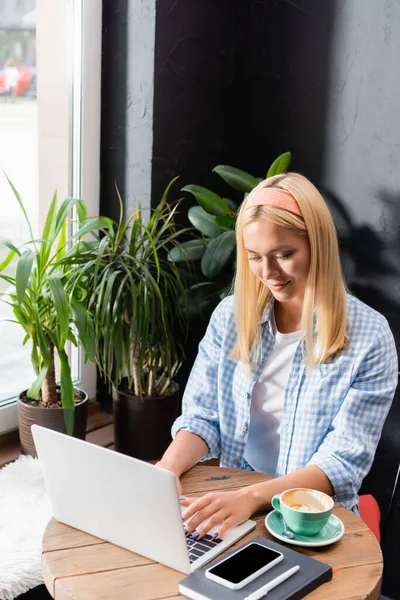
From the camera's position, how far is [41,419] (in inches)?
92.3

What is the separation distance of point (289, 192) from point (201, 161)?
1.14 metres

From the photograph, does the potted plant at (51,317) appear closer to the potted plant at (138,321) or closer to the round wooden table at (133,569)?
the potted plant at (138,321)

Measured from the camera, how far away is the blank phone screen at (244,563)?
115 cm

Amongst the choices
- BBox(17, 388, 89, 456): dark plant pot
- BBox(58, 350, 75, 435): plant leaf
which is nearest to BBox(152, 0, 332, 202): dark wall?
BBox(58, 350, 75, 435): plant leaf

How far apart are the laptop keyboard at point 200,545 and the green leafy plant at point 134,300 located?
101 centimetres

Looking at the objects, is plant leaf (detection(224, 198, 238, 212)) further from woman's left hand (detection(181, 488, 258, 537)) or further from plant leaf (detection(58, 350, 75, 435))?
woman's left hand (detection(181, 488, 258, 537))

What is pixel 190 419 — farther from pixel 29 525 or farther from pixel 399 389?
pixel 399 389

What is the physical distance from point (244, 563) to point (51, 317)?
1.30 meters

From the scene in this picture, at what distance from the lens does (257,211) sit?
5.29ft

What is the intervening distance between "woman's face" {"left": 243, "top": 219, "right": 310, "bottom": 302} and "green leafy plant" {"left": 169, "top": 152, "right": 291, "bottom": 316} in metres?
0.62

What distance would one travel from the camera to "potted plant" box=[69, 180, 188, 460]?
2.24 meters

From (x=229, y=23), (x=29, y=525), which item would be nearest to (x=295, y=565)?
(x=29, y=525)

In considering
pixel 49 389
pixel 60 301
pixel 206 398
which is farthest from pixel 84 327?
pixel 206 398

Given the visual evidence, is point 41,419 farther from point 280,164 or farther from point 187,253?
point 280,164
